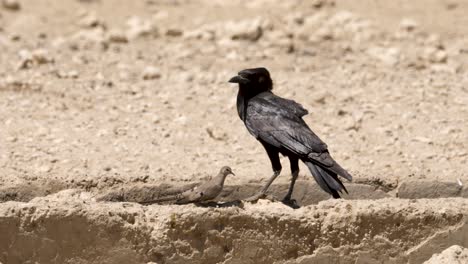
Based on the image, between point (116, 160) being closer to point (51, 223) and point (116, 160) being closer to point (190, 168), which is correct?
point (190, 168)

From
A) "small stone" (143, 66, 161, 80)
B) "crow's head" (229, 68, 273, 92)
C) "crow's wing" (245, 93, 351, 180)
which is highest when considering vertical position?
"crow's head" (229, 68, 273, 92)

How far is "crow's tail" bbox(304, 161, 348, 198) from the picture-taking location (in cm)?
787

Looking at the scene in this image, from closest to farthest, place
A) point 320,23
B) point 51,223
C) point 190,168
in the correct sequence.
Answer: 1. point 51,223
2. point 190,168
3. point 320,23

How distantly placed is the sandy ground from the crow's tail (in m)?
0.36

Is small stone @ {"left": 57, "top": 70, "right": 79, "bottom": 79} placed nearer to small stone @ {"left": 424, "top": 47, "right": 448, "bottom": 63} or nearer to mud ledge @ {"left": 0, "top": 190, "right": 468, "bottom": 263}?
small stone @ {"left": 424, "top": 47, "right": 448, "bottom": 63}

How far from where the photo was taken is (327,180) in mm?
7898

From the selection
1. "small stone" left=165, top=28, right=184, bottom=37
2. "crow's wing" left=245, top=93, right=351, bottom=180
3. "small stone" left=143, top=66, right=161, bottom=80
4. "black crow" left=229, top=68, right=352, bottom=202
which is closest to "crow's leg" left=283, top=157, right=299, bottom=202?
"black crow" left=229, top=68, right=352, bottom=202

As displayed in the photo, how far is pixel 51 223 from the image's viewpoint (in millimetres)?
7125

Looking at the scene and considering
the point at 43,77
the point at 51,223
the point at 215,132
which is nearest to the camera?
the point at 51,223

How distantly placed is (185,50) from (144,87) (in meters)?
1.29

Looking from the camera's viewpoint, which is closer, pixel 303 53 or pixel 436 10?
pixel 303 53

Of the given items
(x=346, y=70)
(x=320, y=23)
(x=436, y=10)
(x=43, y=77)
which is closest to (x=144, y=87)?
(x=43, y=77)

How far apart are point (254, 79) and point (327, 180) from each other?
930 mm

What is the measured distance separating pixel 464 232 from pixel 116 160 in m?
3.16
